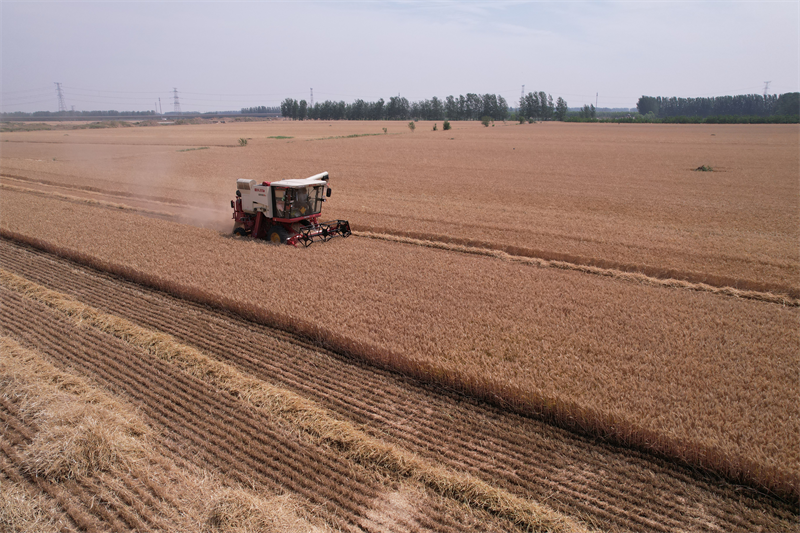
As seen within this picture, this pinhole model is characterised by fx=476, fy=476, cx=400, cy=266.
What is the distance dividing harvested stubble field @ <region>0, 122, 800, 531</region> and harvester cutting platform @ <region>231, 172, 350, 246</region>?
971 mm

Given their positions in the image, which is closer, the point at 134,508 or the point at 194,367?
the point at 134,508

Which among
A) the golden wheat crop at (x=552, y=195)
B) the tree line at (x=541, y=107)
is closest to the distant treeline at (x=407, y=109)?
the tree line at (x=541, y=107)

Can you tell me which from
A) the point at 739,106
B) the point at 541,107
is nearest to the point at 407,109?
the point at 541,107

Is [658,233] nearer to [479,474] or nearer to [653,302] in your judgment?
[653,302]

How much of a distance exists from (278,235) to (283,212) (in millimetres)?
805

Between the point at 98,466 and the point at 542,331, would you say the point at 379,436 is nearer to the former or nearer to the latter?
the point at 98,466

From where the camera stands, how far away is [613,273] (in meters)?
13.4

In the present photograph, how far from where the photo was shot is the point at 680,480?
6.21m

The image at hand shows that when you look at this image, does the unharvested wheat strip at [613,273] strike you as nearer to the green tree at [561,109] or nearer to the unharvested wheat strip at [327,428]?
the unharvested wheat strip at [327,428]

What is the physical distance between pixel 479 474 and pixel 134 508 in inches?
168

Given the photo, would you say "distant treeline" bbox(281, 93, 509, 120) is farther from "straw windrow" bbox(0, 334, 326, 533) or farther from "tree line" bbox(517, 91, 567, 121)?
"straw windrow" bbox(0, 334, 326, 533)

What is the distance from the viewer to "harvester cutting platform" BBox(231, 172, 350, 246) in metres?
16.0

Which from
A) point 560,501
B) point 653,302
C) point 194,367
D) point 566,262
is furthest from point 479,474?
point 566,262

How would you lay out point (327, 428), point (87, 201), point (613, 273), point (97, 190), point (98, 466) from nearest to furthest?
point (98, 466) → point (327, 428) → point (613, 273) → point (87, 201) → point (97, 190)
